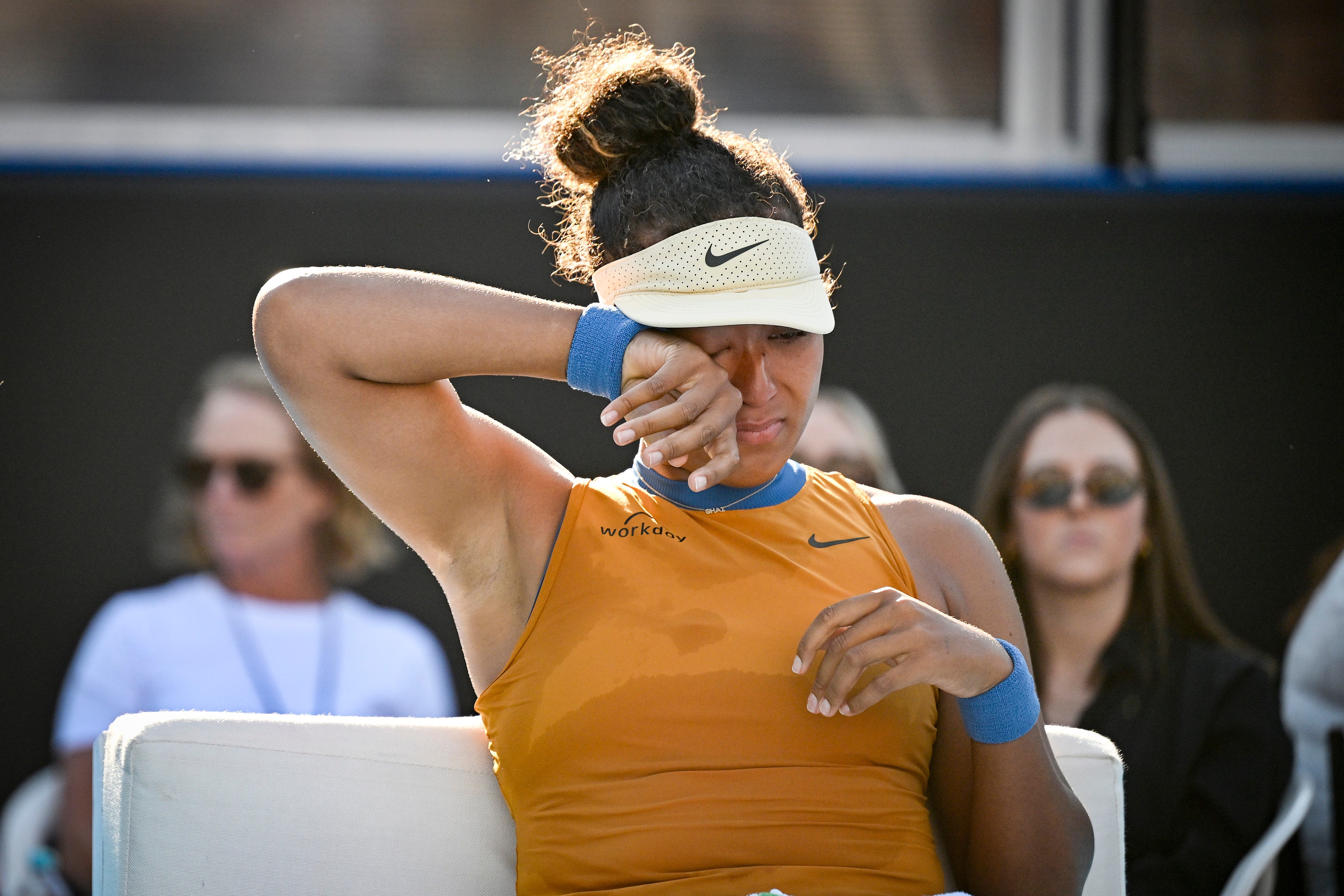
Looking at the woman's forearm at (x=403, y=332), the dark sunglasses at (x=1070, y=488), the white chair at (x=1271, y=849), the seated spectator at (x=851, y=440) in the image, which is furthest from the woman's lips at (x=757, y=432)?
the dark sunglasses at (x=1070, y=488)

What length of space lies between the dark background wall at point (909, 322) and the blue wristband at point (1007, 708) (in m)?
1.84

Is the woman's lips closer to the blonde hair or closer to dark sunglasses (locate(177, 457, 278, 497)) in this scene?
the blonde hair

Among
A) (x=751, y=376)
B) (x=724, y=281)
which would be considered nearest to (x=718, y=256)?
(x=724, y=281)

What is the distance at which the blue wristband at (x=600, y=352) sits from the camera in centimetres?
123

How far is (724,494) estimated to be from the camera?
143 centimetres

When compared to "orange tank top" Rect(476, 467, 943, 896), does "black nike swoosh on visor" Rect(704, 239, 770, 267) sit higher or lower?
higher

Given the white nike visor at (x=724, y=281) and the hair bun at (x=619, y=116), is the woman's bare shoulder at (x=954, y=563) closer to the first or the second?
the white nike visor at (x=724, y=281)

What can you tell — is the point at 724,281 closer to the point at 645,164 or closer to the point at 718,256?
the point at 718,256

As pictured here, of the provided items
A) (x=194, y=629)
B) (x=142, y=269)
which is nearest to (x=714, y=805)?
(x=194, y=629)

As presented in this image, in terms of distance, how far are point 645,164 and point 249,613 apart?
202 cm

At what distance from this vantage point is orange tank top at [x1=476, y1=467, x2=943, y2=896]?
125 centimetres

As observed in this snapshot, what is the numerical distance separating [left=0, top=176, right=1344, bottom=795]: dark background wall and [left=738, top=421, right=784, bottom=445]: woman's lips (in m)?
1.69

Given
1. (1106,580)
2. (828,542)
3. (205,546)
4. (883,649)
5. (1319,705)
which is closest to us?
(883,649)

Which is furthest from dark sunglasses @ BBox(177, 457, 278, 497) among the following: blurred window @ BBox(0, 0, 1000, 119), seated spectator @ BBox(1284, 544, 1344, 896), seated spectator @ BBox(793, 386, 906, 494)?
seated spectator @ BBox(1284, 544, 1344, 896)
